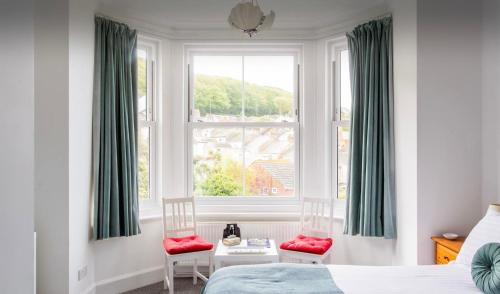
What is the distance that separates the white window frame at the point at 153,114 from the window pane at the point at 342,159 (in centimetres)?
195

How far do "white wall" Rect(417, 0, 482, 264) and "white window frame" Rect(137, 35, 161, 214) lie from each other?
2552 millimetres

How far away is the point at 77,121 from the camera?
9.79 ft

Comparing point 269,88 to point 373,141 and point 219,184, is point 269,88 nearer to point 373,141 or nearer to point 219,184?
point 219,184

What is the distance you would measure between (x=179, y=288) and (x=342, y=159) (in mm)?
2117

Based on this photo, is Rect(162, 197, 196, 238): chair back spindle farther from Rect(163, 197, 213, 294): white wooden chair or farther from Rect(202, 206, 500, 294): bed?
Rect(202, 206, 500, 294): bed

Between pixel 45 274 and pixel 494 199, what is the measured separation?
138 inches

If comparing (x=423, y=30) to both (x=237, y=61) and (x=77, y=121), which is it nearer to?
(x=237, y=61)

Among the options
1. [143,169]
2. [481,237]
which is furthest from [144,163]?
[481,237]

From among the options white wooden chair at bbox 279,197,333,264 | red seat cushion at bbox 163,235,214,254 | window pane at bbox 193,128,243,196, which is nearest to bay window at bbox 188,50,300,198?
window pane at bbox 193,128,243,196

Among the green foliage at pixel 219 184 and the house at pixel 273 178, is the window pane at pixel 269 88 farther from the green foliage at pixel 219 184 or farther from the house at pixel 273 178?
the green foliage at pixel 219 184

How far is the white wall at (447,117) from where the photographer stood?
287 centimetres

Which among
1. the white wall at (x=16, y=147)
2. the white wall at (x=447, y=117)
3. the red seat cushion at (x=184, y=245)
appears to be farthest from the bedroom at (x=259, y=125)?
the white wall at (x=16, y=147)

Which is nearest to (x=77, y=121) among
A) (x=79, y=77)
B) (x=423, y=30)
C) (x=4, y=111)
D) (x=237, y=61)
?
(x=79, y=77)

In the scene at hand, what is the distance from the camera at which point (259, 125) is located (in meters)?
4.08
